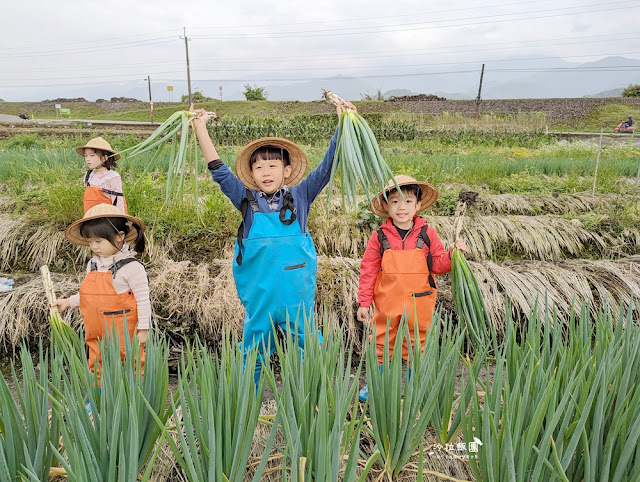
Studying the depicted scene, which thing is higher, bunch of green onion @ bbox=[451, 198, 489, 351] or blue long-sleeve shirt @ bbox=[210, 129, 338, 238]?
blue long-sleeve shirt @ bbox=[210, 129, 338, 238]

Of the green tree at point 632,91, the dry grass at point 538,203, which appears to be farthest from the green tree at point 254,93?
the dry grass at point 538,203

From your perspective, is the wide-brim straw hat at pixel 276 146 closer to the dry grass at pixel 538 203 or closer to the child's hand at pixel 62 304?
the child's hand at pixel 62 304

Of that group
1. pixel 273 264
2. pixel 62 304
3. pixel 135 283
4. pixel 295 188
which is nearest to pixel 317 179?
pixel 295 188

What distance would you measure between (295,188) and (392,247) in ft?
1.97

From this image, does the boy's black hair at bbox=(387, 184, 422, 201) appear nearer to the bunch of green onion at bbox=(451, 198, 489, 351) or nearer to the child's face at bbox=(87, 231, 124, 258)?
the bunch of green onion at bbox=(451, 198, 489, 351)

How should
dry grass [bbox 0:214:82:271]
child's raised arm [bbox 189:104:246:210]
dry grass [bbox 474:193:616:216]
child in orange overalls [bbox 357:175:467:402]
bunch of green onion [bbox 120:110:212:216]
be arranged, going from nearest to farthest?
bunch of green onion [bbox 120:110:212:216] → child's raised arm [bbox 189:104:246:210] → child in orange overalls [bbox 357:175:467:402] → dry grass [bbox 0:214:82:271] → dry grass [bbox 474:193:616:216]

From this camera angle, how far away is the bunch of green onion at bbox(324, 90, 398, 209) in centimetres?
173

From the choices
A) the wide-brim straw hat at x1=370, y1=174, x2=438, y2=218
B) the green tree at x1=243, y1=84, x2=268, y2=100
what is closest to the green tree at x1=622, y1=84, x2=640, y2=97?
the green tree at x1=243, y1=84, x2=268, y2=100

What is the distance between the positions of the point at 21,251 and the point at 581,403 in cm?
440

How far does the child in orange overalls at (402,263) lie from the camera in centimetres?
248

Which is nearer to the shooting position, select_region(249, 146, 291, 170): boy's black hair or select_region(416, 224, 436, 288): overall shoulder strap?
select_region(249, 146, 291, 170): boy's black hair

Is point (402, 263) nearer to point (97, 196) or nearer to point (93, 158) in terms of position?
point (97, 196)

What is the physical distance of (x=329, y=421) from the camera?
4.21 ft

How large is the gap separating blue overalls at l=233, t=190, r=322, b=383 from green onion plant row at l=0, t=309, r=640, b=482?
2.25 feet
